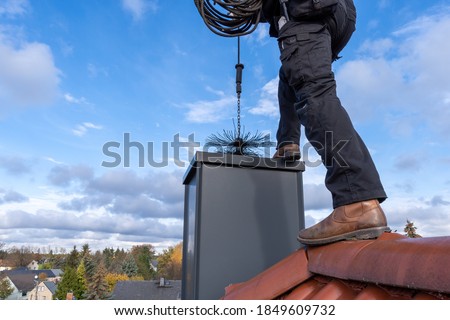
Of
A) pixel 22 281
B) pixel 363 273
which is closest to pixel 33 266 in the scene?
pixel 22 281

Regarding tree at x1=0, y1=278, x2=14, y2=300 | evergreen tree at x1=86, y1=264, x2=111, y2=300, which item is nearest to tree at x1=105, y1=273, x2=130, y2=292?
evergreen tree at x1=86, y1=264, x2=111, y2=300

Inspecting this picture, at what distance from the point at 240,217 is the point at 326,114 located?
0.91m

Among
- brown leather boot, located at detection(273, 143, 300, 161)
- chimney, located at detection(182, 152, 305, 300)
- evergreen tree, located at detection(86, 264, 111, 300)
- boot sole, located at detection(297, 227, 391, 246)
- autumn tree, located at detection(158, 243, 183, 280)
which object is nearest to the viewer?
boot sole, located at detection(297, 227, 391, 246)

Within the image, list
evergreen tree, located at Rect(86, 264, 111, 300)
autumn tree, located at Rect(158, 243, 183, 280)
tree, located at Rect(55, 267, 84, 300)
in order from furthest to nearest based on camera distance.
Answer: evergreen tree, located at Rect(86, 264, 111, 300)
tree, located at Rect(55, 267, 84, 300)
autumn tree, located at Rect(158, 243, 183, 280)

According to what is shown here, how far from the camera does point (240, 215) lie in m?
1.93

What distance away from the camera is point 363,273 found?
88cm

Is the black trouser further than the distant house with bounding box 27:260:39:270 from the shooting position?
No

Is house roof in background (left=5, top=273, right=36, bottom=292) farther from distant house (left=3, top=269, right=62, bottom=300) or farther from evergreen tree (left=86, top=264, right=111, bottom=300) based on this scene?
evergreen tree (left=86, top=264, right=111, bottom=300)

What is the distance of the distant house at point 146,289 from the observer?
2163 centimetres

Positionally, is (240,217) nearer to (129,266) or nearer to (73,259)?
(73,259)

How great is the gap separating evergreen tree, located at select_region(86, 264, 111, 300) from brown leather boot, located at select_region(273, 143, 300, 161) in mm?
25904

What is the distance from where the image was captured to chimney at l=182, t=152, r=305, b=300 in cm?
182

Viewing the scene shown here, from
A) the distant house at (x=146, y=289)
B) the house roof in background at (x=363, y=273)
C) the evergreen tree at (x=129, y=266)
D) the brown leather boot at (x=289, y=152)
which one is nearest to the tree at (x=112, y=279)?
the distant house at (x=146, y=289)

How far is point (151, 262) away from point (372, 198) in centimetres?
3901
